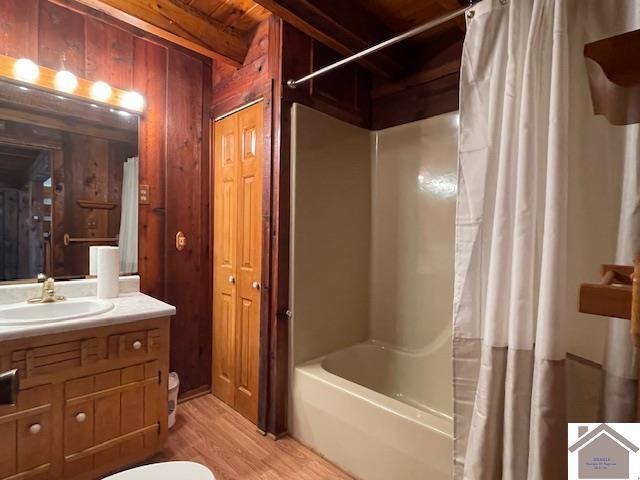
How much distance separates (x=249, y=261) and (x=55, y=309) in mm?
1049

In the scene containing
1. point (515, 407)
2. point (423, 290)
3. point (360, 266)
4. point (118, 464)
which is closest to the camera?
point (515, 407)

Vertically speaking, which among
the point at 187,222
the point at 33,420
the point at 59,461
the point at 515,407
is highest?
the point at 187,222

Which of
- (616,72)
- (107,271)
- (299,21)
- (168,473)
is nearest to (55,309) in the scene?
(107,271)

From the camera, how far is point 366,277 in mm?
2420

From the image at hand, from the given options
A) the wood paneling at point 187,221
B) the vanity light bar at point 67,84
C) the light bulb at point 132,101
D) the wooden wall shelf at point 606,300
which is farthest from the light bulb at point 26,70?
the wooden wall shelf at point 606,300

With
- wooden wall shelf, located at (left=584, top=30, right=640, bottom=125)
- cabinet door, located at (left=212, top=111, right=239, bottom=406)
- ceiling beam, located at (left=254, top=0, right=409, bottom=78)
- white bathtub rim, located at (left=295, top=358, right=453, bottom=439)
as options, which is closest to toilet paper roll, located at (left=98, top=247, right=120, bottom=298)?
cabinet door, located at (left=212, top=111, right=239, bottom=406)

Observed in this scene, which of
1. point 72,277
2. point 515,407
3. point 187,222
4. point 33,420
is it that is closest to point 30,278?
point 72,277

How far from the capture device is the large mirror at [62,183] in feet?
5.34

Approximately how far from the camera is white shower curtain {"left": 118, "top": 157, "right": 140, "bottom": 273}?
2.01 metres

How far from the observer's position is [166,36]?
1.86 metres

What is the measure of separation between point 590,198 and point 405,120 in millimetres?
1540

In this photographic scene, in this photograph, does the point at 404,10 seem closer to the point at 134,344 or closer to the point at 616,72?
the point at 616,72

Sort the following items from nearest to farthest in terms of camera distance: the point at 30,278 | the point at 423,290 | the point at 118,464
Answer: the point at 118,464 → the point at 30,278 → the point at 423,290

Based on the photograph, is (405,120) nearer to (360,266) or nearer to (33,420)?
(360,266)
